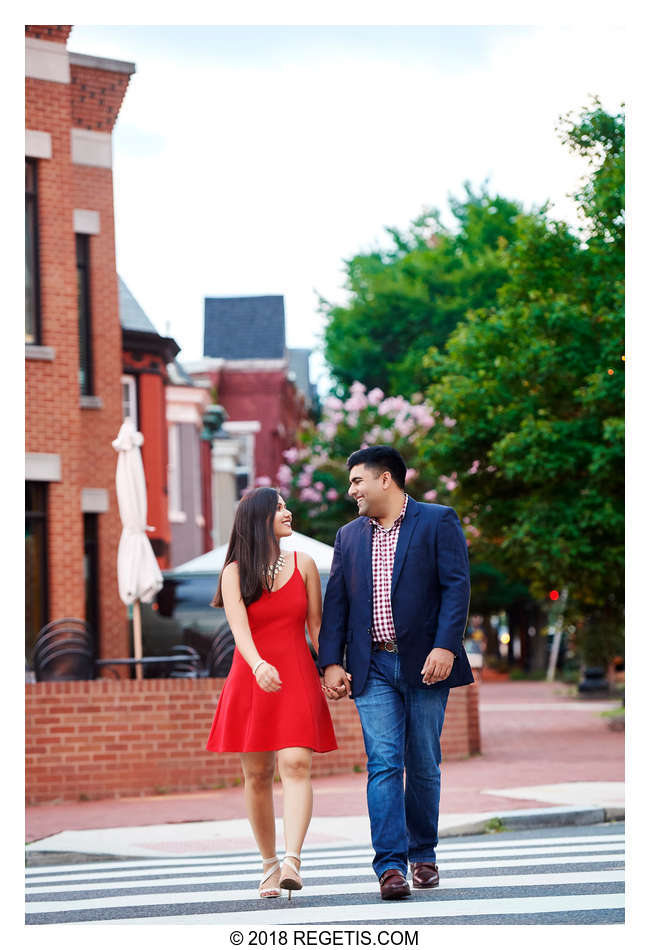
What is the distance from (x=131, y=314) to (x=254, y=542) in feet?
54.3

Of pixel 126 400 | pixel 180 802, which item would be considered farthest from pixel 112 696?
pixel 126 400

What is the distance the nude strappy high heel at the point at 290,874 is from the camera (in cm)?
583

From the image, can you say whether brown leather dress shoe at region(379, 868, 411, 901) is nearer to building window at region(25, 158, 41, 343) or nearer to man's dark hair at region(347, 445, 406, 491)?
man's dark hair at region(347, 445, 406, 491)

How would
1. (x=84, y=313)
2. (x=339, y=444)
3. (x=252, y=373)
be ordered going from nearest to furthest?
(x=84, y=313), (x=339, y=444), (x=252, y=373)

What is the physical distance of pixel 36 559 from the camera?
652 inches

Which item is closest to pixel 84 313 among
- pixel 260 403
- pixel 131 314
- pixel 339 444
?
pixel 131 314

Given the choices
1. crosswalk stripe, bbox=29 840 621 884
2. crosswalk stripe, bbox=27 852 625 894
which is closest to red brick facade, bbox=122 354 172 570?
crosswalk stripe, bbox=29 840 621 884

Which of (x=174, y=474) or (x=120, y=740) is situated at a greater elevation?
(x=174, y=474)

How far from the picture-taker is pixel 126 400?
22.6 metres

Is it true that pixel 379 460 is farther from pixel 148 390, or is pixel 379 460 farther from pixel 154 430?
pixel 148 390

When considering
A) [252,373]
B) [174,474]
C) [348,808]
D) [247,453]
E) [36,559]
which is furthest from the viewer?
[252,373]

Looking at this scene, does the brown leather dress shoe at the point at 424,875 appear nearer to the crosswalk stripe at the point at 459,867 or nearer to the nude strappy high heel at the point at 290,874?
the nude strappy high heel at the point at 290,874
